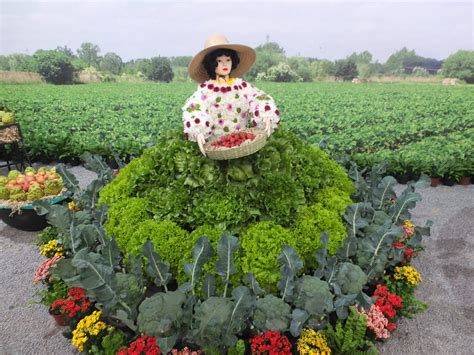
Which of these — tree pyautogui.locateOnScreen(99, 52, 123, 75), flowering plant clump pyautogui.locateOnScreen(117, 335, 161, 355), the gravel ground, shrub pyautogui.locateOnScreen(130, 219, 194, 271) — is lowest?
the gravel ground

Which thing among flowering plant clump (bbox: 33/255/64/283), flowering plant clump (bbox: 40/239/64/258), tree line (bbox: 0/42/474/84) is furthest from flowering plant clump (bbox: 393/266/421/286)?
tree line (bbox: 0/42/474/84)

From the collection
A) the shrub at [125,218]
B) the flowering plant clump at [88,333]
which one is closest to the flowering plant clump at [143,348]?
the flowering plant clump at [88,333]

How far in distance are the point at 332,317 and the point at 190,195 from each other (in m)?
1.98

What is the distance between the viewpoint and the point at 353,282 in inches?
129

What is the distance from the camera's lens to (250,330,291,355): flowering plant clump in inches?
111

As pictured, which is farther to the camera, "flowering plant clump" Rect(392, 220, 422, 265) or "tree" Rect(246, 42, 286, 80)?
"tree" Rect(246, 42, 286, 80)

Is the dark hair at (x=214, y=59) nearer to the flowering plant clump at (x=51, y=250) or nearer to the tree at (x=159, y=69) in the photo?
the flowering plant clump at (x=51, y=250)

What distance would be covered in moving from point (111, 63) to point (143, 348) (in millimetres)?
7623

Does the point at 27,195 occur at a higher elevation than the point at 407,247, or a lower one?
higher

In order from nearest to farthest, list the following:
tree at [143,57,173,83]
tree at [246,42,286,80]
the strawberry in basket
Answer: the strawberry in basket → tree at [246,42,286,80] → tree at [143,57,173,83]

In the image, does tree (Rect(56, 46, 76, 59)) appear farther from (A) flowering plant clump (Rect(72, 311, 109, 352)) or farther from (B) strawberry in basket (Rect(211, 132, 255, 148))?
(A) flowering plant clump (Rect(72, 311, 109, 352))

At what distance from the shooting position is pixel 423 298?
13.7ft

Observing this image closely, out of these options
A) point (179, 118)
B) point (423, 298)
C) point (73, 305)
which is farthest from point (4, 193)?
point (423, 298)

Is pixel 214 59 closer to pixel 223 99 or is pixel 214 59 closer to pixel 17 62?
pixel 223 99
